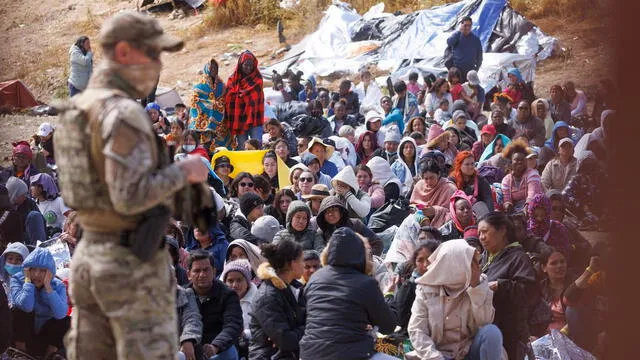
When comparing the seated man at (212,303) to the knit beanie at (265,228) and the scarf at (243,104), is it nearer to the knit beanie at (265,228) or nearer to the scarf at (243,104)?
the knit beanie at (265,228)

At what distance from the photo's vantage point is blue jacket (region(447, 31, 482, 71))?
53.5ft

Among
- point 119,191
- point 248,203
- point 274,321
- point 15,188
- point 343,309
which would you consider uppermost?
point 119,191


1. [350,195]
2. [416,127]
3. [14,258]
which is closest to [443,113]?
[416,127]

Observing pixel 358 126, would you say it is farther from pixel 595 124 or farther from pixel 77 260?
pixel 77 260

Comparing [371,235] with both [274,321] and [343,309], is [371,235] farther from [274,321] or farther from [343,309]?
[343,309]

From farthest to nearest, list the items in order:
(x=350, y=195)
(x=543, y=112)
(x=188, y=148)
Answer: (x=543, y=112) → (x=188, y=148) → (x=350, y=195)

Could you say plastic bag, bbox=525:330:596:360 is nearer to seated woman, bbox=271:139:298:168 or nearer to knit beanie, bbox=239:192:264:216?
knit beanie, bbox=239:192:264:216

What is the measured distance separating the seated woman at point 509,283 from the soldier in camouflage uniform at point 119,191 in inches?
126

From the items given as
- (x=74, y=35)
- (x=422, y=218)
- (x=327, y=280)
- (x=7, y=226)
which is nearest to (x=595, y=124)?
(x=422, y=218)

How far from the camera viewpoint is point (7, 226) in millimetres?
9688

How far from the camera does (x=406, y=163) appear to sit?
11148 mm

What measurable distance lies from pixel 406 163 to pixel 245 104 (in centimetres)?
271

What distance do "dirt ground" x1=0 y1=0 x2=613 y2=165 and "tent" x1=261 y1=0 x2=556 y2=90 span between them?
665 mm

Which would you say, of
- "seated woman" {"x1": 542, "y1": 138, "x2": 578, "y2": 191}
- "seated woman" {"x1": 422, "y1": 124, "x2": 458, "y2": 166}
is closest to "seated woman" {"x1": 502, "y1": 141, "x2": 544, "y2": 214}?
"seated woman" {"x1": 542, "y1": 138, "x2": 578, "y2": 191}
